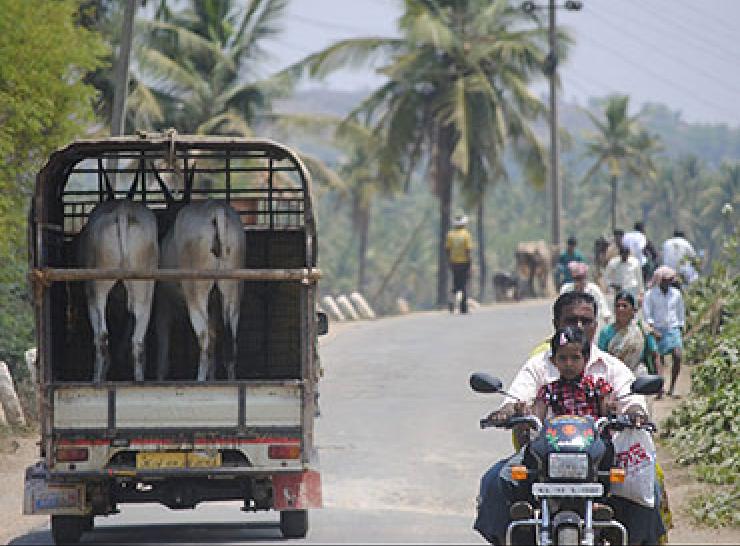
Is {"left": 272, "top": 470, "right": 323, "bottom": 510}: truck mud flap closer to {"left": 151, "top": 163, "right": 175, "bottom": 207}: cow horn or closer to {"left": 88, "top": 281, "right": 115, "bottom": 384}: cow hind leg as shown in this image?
{"left": 88, "top": 281, "right": 115, "bottom": 384}: cow hind leg

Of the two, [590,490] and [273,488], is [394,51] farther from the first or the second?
[590,490]

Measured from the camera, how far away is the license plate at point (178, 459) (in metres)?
9.69

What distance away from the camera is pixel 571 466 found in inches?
254

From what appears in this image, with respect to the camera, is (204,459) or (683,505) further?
(683,505)

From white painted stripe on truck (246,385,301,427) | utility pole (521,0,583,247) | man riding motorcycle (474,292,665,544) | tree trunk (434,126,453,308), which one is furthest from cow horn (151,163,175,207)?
tree trunk (434,126,453,308)

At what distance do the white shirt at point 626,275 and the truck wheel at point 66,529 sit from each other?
33.2 feet

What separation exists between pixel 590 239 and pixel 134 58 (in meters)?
71.5

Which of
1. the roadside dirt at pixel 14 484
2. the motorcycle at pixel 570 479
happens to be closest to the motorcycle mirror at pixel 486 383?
the motorcycle at pixel 570 479

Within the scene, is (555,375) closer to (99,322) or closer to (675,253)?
(99,322)

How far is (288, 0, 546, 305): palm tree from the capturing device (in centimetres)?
3919

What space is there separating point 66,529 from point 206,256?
204 centimetres

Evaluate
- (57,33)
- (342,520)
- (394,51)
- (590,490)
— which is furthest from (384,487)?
(394,51)

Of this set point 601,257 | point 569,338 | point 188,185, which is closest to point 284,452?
point 188,185

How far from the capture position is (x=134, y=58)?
30.8 meters
